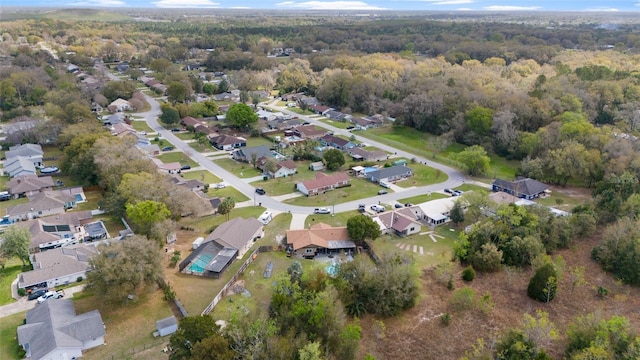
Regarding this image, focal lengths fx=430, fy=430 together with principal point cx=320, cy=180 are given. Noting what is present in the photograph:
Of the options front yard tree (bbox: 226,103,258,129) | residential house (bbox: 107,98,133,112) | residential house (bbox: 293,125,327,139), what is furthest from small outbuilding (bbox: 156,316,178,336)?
residential house (bbox: 107,98,133,112)

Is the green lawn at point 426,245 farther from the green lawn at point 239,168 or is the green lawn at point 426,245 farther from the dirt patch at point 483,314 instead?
the green lawn at point 239,168

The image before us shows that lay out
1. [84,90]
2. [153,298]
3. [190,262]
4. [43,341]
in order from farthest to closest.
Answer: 1. [84,90]
2. [190,262]
3. [153,298]
4. [43,341]

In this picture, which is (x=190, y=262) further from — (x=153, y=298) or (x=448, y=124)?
(x=448, y=124)

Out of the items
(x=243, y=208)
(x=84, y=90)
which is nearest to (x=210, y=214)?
(x=243, y=208)

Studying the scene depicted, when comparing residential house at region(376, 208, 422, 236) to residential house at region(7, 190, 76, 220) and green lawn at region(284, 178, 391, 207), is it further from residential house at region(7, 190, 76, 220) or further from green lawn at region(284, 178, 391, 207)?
residential house at region(7, 190, 76, 220)

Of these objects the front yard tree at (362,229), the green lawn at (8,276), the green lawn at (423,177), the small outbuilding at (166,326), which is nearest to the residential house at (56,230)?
the green lawn at (8,276)

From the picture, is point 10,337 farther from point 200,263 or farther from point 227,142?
point 227,142

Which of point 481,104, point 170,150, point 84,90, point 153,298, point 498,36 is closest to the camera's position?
point 153,298
